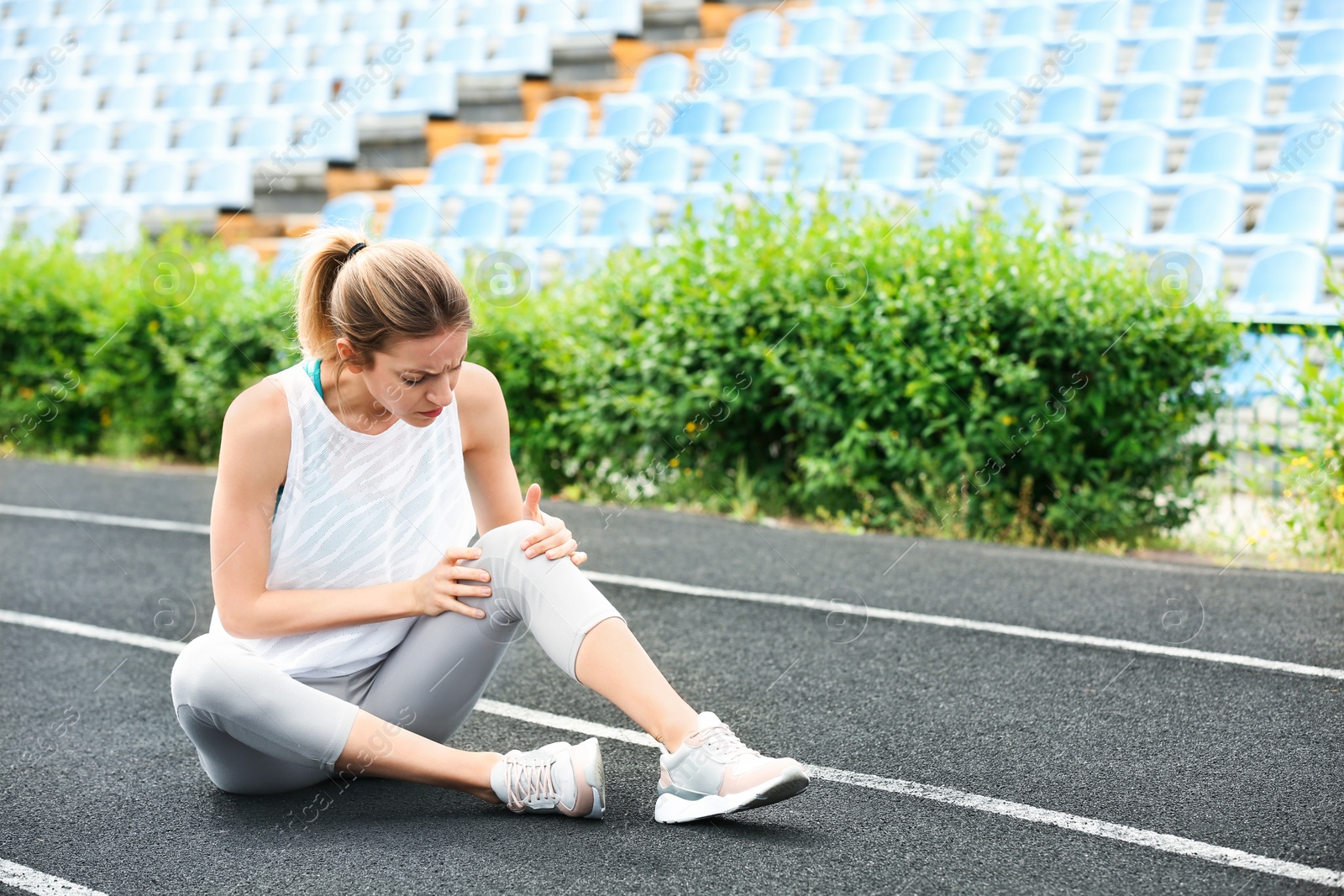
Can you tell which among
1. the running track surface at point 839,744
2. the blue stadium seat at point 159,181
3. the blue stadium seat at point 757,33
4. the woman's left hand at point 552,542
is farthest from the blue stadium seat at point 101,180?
the woman's left hand at point 552,542

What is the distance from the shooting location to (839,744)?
3416mm

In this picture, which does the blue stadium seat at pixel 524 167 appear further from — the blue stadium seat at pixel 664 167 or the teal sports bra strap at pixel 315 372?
the teal sports bra strap at pixel 315 372

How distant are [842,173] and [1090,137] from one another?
2.29 metres

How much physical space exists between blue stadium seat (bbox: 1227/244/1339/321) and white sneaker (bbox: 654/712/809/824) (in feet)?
22.3

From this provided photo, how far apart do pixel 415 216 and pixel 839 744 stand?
422 inches

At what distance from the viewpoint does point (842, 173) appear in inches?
451

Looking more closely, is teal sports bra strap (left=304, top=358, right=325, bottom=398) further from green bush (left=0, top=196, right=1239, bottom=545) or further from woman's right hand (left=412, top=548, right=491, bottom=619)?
green bush (left=0, top=196, right=1239, bottom=545)

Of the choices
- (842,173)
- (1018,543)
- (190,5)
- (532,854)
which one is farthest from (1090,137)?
(190,5)

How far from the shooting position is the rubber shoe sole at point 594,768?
279cm

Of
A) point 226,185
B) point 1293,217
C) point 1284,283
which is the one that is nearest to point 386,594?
point 1284,283

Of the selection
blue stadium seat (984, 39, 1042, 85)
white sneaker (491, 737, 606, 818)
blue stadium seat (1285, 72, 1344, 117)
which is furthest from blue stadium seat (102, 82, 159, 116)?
white sneaker (491, 737, 606, 818)

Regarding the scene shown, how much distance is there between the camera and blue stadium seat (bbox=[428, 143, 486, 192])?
13805 millimetres

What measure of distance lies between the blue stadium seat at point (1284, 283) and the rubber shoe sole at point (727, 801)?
680 cm

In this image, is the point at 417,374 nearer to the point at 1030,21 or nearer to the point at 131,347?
the point at 131,347
